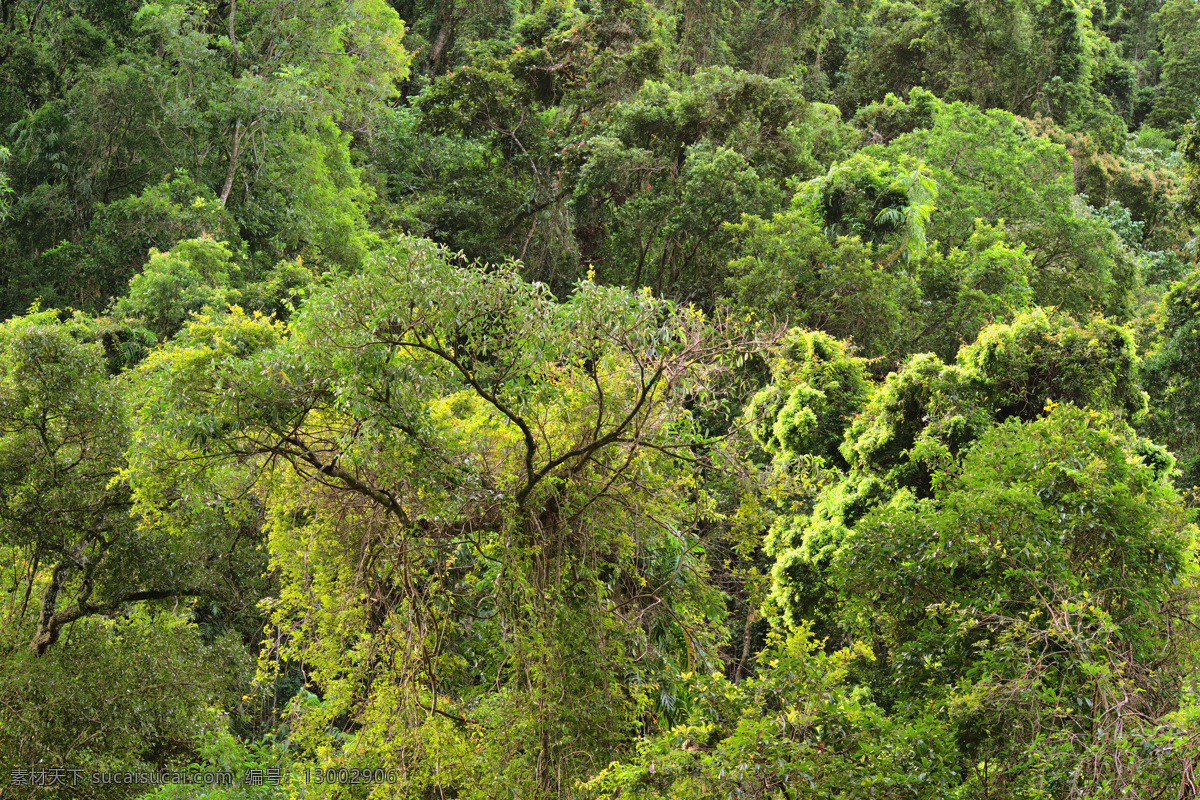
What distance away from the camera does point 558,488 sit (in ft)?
21.4

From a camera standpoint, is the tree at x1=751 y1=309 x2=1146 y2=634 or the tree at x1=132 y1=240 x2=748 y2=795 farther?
the tree at x1=751 y1=309 x2=1146 y2=634

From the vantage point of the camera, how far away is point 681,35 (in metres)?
24.2

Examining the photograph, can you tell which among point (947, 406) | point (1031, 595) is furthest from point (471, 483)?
point (947, 406)

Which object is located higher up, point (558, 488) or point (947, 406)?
point (947, 406)

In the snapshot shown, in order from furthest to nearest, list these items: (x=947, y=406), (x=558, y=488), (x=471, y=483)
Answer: (x=947, y=406)
(x=558, y=488)
(x=471, y=483)

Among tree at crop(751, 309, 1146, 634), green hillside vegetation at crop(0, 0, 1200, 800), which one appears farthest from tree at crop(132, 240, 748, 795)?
tree at crop(751, 309, 1146, 634)

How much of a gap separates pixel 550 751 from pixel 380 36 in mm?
19140

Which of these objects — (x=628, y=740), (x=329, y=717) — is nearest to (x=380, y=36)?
(x=329, y=717)

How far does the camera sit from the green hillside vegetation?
5.72 meters

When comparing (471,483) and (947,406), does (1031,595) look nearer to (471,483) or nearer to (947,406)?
(947,406)

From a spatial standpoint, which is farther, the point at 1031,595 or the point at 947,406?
the point at 947,406

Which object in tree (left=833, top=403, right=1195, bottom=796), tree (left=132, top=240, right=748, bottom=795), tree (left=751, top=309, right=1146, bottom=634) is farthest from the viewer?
tree (left=751, top=309, right=1146, bottom=634)

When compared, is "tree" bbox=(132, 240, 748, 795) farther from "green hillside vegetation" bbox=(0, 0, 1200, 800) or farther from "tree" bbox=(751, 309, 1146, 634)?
"tree" bbox=(751, 309, 1146, 634)

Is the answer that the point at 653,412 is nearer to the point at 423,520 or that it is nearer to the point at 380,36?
the point at 423,520
